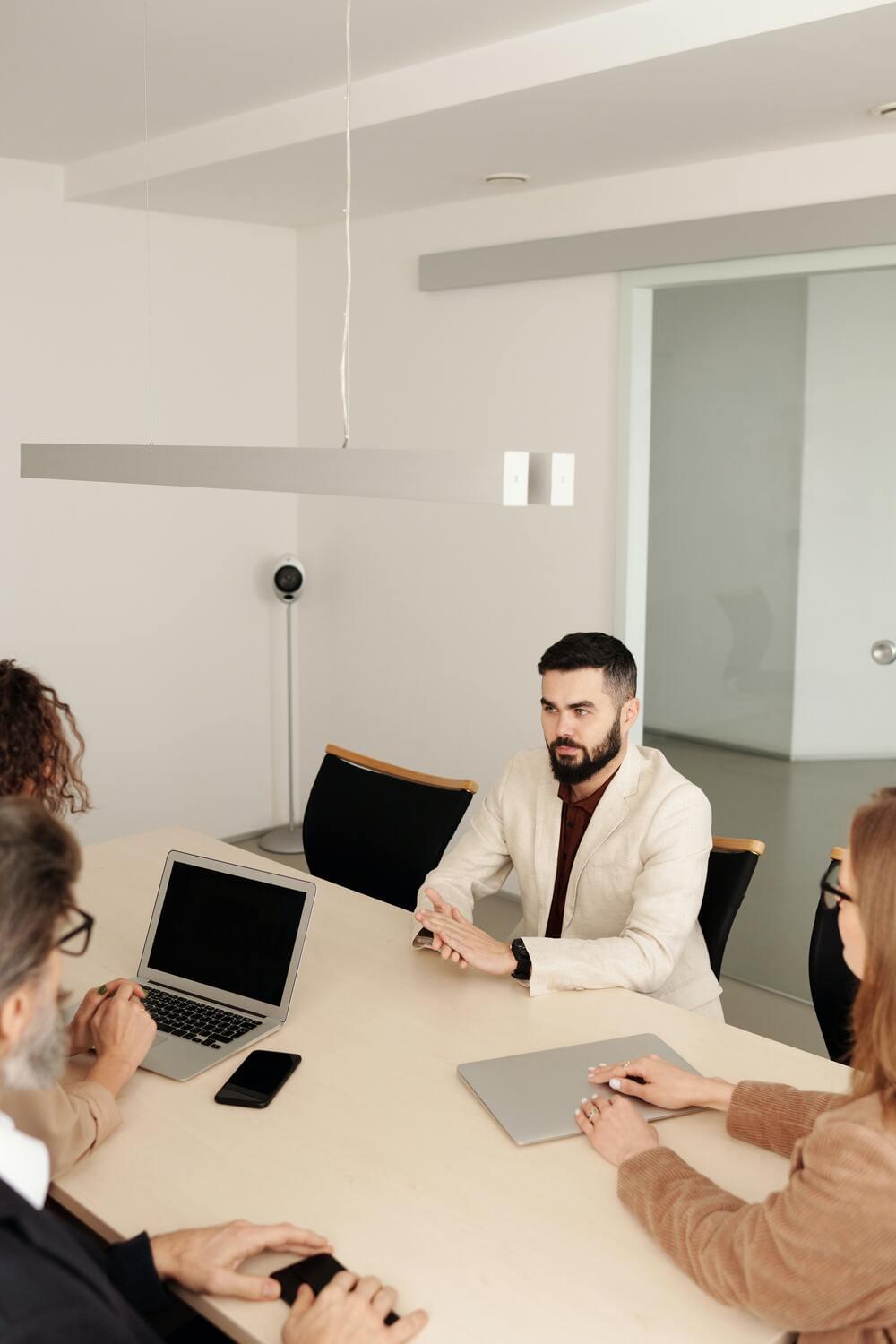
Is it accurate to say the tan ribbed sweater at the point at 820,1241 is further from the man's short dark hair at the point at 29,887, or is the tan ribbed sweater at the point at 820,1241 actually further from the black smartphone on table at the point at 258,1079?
the man's short dark hair at the point at 29,887

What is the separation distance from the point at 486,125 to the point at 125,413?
214 centimetres

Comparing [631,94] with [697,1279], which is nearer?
[697,1279]

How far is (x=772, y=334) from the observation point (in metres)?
4.10

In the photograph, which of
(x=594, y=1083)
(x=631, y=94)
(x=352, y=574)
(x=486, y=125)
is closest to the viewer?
(x=594, y=1083)

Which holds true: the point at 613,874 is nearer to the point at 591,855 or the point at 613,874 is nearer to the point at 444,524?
the point at 591,855

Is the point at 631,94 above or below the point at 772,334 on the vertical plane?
above

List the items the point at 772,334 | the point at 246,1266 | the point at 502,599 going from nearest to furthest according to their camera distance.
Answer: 1. the point at 246,1266
2. the point at 772,334
3. the point at 502,599

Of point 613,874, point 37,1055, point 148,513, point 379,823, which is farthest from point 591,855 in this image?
point 148,513

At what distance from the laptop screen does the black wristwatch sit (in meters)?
0.44

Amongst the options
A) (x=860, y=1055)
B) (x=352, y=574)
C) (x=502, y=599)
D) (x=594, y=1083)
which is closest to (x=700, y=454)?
(x=502, y=599)

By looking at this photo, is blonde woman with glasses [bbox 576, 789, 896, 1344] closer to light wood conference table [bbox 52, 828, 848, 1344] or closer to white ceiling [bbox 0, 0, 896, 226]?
light wood conference table [bbox 52, 828, 848, 1344]

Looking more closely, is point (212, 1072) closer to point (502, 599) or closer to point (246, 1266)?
point (246, 1266)

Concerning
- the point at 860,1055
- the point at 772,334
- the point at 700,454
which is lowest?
the point at 860,1055

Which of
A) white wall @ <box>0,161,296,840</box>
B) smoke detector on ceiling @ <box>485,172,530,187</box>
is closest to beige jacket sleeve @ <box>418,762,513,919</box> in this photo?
smoke detector on ceiling @ <box>485,172,530,187</box>
